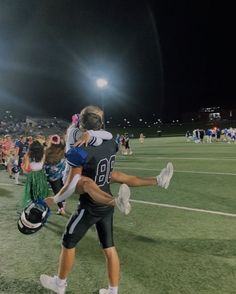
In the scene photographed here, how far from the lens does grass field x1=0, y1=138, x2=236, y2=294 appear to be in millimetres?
5039

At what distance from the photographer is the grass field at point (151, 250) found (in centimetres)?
504

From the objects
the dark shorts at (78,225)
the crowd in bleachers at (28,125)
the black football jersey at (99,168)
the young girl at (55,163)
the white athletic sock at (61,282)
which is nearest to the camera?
the black football jersey at (99,168)

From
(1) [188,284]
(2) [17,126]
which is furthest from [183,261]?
(2) [17,126]

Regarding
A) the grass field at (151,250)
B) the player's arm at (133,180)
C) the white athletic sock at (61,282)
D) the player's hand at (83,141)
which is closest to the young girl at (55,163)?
the grass field at (151,250)

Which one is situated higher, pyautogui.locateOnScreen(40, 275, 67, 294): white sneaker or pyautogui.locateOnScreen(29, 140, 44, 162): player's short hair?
pyautogui.locateOnScreen(29, 140, 44, 162): player's short hair

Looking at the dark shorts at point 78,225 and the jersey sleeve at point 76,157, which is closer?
the jersey sleeve at point 76,157

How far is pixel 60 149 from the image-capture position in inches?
347

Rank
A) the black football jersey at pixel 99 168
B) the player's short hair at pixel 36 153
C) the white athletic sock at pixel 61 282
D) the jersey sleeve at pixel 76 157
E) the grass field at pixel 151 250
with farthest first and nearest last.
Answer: the player's short hair at pixel 36 153, the grass field at pixel 151 250, the white athletic sock at pixel 61 282, the black football jersey at pixel 99 168, the jersey sleeve at pixel 76 157

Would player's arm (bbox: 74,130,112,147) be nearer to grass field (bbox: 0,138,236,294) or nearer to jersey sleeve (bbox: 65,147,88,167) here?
jersey sleeve (bbox: 65,147,88,167)

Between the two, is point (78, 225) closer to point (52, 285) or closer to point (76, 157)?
point (76, 157)

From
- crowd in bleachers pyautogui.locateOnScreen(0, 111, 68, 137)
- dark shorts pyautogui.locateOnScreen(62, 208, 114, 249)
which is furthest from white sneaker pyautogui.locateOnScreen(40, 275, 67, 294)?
crowd in bleachers pyautogui.locateOnScreen(0, 111, 68, 137)

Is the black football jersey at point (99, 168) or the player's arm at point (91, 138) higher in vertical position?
the player's arm at point (91, 138)

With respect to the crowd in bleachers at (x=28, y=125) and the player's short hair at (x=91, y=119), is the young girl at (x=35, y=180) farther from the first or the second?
the crowd in bleachers at (x=28, y=125)

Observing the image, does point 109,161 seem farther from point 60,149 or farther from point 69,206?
point 69,206
